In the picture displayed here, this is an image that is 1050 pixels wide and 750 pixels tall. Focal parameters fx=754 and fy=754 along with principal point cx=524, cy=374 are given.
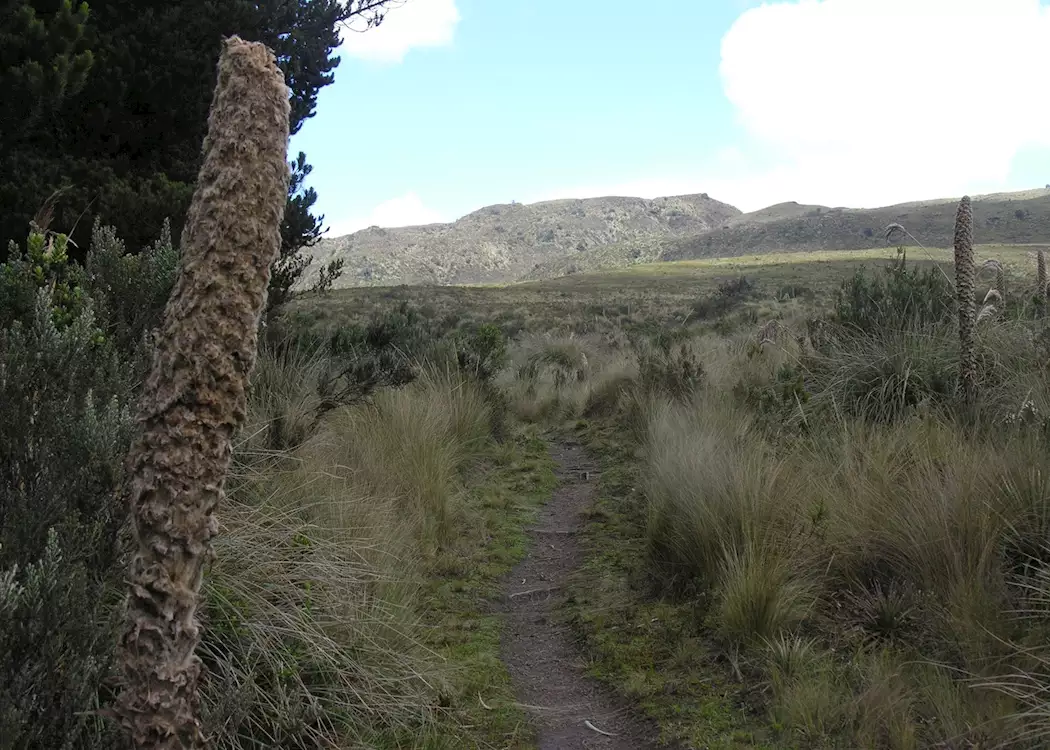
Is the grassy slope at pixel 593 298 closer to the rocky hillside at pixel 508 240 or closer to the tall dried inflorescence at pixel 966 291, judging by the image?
the tall dried inflorescence at pixel 966 291

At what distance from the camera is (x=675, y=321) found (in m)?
26.5

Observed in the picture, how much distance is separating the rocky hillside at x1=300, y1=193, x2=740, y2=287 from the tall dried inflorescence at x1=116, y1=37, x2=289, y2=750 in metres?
115

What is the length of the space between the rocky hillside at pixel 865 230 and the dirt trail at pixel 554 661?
7932 cm

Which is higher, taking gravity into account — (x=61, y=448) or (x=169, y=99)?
(x=169, y=99)

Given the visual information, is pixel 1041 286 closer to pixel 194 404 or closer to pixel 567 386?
pixel 567 386

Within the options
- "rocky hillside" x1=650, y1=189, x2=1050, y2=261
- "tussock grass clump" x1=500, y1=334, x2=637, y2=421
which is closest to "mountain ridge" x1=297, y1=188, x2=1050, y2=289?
"rocky hillside" x1=650, y1=189, x2=1050, y2=261

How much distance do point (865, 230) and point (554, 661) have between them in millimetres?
108528

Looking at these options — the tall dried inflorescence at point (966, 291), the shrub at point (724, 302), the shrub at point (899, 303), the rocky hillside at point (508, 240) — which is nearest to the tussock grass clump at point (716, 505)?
the tall dried inflorescence at point (966, 291)

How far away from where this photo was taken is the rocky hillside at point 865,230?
277 ft

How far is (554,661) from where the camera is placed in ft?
13.1

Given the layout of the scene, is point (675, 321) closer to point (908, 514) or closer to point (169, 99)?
point (169, 99)

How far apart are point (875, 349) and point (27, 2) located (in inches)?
292

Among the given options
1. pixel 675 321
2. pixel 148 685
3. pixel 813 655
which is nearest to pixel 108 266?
pixel 148 685

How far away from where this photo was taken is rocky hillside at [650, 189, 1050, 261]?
84.4 m
